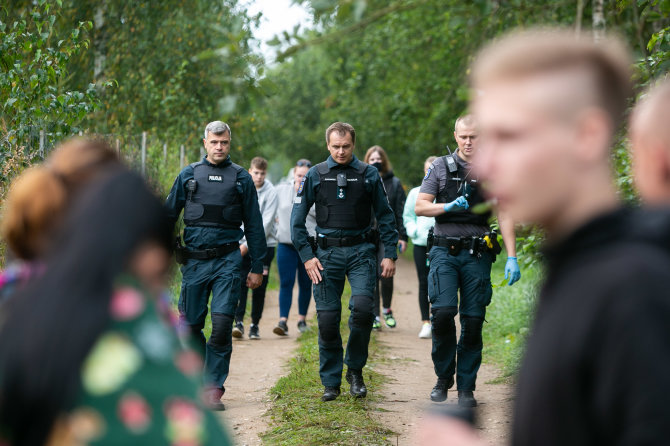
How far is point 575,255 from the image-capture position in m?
1.69

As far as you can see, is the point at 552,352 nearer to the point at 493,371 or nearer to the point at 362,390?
the point at 362,390

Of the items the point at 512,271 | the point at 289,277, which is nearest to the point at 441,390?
the point at 512,271

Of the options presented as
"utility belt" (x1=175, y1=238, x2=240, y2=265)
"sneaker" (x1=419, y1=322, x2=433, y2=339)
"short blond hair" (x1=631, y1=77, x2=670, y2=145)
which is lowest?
"sneaker" (x1=419, y1=322, x2=433, y2=339)

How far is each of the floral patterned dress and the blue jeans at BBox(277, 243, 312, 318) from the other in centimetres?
997

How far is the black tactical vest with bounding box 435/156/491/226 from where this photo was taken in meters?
7.67

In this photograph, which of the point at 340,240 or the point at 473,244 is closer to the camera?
the point at 473,244

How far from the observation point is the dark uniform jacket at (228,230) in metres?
7.79

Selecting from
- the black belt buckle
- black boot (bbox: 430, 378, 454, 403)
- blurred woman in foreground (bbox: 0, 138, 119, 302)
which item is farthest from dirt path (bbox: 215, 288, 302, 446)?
blurred woman in foreground (bbox: 0, 138, 119, 302)

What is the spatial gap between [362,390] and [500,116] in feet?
20.8

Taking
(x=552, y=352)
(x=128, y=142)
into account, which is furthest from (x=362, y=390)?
(x=128, y=142)

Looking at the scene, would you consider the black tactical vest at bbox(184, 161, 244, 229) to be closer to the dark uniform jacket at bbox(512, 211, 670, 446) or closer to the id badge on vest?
the id badge on vest

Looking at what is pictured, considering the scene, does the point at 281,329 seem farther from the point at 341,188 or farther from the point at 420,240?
the point at 341,188

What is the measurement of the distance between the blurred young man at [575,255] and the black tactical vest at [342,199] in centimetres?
614

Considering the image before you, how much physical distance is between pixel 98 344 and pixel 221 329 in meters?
6.05
